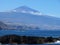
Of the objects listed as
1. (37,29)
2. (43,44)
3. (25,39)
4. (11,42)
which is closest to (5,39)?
(11,42)

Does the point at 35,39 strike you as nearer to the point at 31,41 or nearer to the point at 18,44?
the point at 31,41

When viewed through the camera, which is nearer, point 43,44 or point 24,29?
point 43,44

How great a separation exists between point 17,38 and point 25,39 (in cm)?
63

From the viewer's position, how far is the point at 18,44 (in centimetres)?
1307

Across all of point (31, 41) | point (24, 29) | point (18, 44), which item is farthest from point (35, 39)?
point (24, 29)

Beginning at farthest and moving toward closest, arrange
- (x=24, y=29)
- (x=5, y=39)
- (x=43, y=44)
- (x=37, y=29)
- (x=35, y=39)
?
1. (x=37, y=29)
2. (x=24, y=29)
3. (x=35, y=39)
4. (x=5, y=39)
5. (x=43, y=44)

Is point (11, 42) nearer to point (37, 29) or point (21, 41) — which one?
point (21, 41)

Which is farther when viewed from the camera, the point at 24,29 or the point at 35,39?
the point at 24,29

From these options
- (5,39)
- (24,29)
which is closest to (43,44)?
(5,39)

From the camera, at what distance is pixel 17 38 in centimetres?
1392

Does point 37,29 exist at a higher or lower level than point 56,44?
higher

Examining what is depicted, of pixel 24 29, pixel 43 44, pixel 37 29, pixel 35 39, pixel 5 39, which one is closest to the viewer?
pixel 43 44

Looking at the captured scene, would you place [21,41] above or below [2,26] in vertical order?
below

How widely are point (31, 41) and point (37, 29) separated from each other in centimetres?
1072
